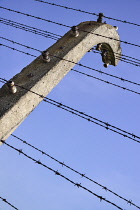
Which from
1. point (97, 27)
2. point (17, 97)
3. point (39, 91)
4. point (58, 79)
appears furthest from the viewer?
point (97, 27)

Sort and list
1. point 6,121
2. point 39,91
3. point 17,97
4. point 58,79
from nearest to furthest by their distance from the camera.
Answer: point 6,121
point 17,97
point 39,91
point 58,79

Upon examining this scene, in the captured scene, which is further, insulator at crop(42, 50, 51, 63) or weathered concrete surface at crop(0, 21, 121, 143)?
insulator at crop(42, 50, 51, 63)

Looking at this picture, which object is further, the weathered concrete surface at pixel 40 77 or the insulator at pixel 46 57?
the insulator at pixel 46 57

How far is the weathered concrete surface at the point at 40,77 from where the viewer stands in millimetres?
4766

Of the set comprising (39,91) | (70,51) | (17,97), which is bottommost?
(17,97)

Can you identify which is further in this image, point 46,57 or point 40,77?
point 46,57

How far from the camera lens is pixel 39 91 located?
5.35 meters

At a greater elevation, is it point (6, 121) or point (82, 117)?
point (82, 117)

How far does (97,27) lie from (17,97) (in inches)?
135

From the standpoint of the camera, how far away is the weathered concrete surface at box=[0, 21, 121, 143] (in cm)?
477

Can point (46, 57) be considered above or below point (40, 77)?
above

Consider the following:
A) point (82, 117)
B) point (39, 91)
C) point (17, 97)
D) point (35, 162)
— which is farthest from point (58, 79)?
point (35, 162)

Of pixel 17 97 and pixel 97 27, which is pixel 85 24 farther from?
pixel 17 97

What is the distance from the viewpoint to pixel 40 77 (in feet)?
17.8
